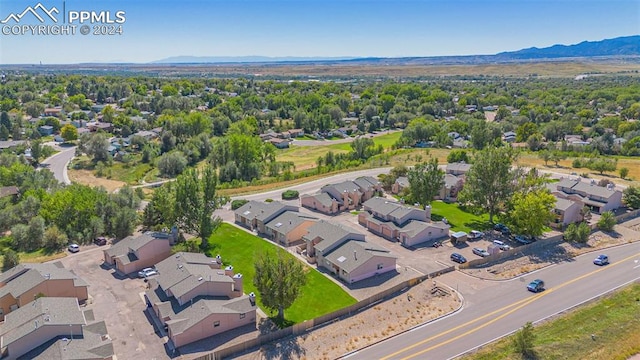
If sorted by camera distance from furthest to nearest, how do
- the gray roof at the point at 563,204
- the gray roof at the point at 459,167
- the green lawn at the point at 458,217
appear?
the gray roof at the point at 459,167 < the gray roof at the point at 563,204 < the green lawn at the point at 458,217

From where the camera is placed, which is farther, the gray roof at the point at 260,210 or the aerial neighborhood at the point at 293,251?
the gray roof at the point at 260,210

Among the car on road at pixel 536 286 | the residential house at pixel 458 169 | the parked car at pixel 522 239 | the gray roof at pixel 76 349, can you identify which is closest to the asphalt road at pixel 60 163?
the gray roof at pixel 76 349

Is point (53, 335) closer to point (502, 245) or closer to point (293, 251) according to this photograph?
point (293, 251)

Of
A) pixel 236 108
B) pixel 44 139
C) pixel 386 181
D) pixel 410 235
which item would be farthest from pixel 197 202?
pixel 236 108

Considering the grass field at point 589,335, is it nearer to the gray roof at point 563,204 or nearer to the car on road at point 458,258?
the car on road at point 458,258

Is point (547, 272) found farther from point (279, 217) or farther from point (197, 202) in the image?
point (197, 202)
